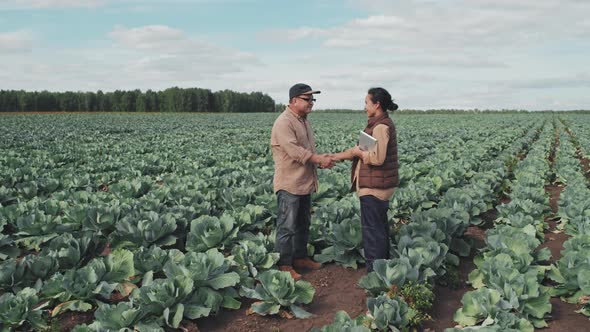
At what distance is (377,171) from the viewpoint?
4.50m

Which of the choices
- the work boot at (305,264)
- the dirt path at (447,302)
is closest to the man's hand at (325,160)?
the work boot at (305,264)

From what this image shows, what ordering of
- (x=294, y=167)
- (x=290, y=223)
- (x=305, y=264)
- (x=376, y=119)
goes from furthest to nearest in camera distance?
(x=305, y=264) → (x=290, y=223) → (x=294, y=167) → (x=376, y=119)

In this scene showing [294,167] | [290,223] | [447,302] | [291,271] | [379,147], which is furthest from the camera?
[291,271]

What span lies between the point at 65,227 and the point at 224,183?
3.55 meters

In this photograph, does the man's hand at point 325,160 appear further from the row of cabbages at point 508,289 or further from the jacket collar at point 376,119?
the row of cabbages at point 508,289

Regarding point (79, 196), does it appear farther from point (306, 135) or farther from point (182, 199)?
point (306, 135)

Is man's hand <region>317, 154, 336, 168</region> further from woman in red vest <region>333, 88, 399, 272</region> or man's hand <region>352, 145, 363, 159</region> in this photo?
man's hand <region>352, 145, 363, 159</region>

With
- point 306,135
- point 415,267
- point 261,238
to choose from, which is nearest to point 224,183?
point 261,238

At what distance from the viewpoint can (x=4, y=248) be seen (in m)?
5.86

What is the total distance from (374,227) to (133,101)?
102m

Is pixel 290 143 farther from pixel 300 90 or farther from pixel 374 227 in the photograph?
pixel 374 227

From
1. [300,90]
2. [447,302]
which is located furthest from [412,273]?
[300,90]

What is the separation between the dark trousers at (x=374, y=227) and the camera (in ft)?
15.2

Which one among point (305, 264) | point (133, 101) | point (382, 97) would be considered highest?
point (133, 101)
